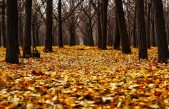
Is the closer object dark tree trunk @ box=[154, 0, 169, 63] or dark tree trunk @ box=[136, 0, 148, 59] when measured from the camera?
dark tree trunk @ box=[154, 0, 169, 63]

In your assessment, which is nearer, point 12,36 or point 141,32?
point 12,36

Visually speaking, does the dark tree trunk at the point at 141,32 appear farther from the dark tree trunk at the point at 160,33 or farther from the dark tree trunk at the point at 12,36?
the dark tree trunk at the point at 12,36

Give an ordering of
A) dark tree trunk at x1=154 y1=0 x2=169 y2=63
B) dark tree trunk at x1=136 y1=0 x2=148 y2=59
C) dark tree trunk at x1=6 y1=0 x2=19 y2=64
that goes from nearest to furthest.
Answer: dark tree trunk at x1=154 y1=0 x2=169 y2=63 < dark tree trunk at x1=6 y1=0 x2=19 y2=64 < dark tree trunk at x1=136 y1=0 x2=148 y2=59

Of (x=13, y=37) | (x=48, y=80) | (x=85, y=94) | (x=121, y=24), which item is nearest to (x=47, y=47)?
(x=121, y=24)

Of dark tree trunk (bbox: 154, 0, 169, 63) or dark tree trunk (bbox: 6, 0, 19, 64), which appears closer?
dark tree trunk (bbox: 154, 0, 169, 63)

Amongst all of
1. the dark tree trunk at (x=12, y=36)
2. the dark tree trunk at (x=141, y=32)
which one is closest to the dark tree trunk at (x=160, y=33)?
the dark tree trunk at (x=141, y=32)

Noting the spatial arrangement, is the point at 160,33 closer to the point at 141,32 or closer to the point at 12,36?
the point at 141,32

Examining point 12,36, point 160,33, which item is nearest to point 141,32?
point 160,33

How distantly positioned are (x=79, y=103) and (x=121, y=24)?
1414cm

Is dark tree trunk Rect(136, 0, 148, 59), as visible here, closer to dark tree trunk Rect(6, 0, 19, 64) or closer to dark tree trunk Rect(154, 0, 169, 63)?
dark tree trunk Rect(154, 0, 169, 63)

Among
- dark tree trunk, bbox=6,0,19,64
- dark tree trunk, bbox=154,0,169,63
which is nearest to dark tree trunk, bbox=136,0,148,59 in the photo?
dark tree trunk, bbox=154,0,169,63

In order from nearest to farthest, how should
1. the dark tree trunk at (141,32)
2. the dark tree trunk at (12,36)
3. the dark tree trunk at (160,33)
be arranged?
the dark tree trunk at (160,33)
the dark tree trunk at (12,36)
the dark tree trunk at (141,32)

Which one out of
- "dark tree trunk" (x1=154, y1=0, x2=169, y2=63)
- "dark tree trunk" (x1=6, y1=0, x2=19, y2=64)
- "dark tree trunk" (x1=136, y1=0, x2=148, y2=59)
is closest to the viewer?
"dark tree trunk" (x1=154, y1=0, x2=169, y2=63)

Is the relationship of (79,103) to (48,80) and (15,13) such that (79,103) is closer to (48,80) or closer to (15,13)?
(48,80)
